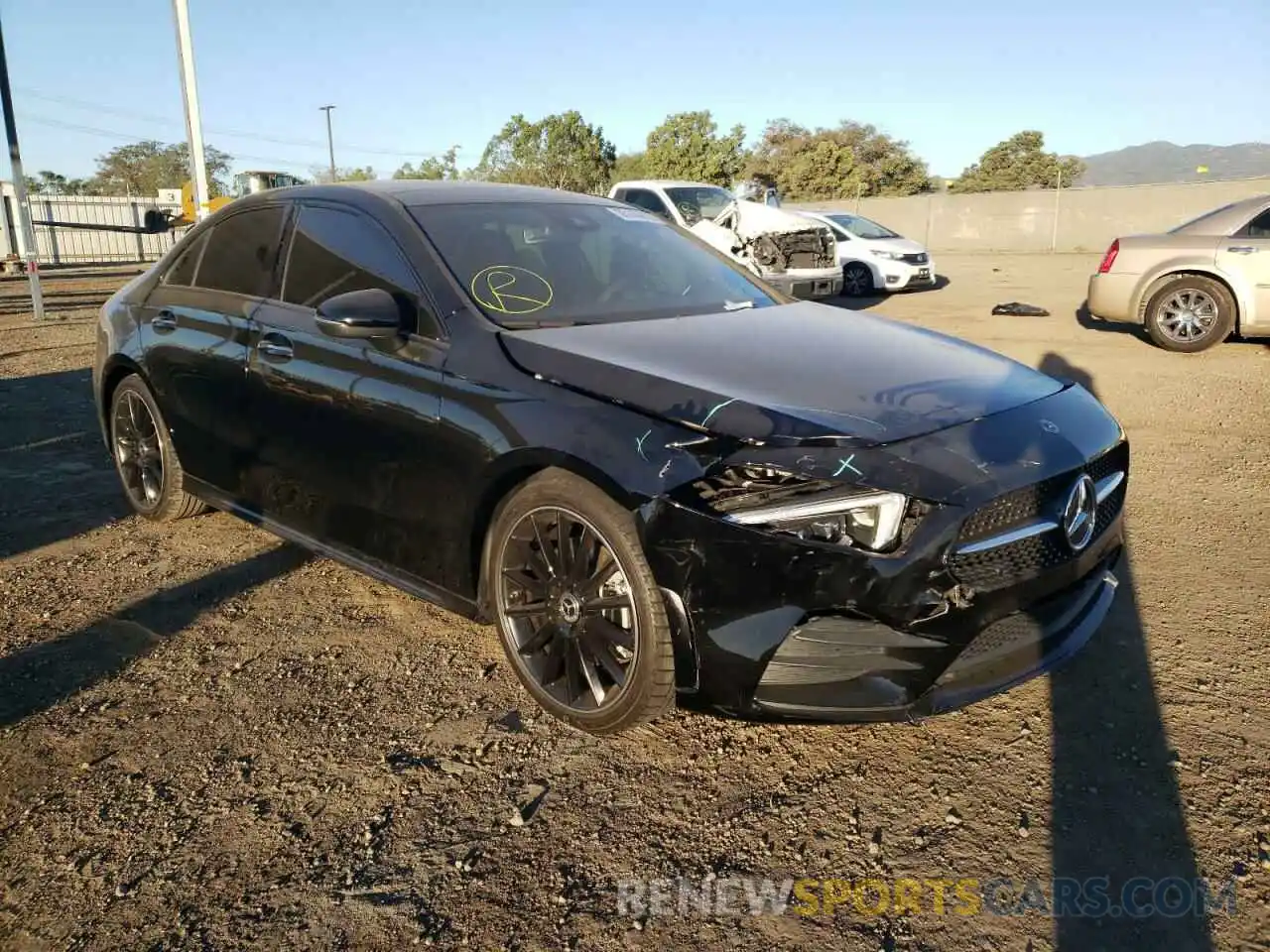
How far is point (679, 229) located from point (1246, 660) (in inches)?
113

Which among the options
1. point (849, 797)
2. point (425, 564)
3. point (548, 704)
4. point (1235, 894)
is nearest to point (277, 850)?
point (548, 704)

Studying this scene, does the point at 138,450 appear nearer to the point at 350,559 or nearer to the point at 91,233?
the point at 350,559

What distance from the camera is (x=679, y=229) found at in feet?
14.6

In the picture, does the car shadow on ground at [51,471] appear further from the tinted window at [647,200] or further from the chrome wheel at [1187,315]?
the chrome wheel at [1187,315]

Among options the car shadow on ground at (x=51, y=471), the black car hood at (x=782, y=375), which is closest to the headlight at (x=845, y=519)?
the black car hood at (x=782, y=375)

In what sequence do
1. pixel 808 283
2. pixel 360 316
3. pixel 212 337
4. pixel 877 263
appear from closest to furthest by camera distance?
pixel 360 316, pixel 212 337, pixel 808 283, pixel 877 263

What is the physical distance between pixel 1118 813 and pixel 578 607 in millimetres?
1531

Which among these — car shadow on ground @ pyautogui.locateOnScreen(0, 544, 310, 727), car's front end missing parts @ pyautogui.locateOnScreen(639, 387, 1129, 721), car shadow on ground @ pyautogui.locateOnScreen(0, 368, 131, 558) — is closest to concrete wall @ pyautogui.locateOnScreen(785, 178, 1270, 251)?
car shadow on ground @ pyautogui.locateOnScreen(0, 368, 131, 558)

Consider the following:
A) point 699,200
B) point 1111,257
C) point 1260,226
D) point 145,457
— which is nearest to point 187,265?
point 145,457

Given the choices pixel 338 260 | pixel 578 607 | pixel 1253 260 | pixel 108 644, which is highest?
pixel 338 260

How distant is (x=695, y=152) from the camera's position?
52.2m

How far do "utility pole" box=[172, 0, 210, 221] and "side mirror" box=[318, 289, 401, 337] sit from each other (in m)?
11.6

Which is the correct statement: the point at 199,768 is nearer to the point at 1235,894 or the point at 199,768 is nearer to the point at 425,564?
the point at 425,564

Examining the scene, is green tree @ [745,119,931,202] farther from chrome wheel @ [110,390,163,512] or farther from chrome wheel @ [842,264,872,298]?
chrome wheel @ [110,390,163,512]
